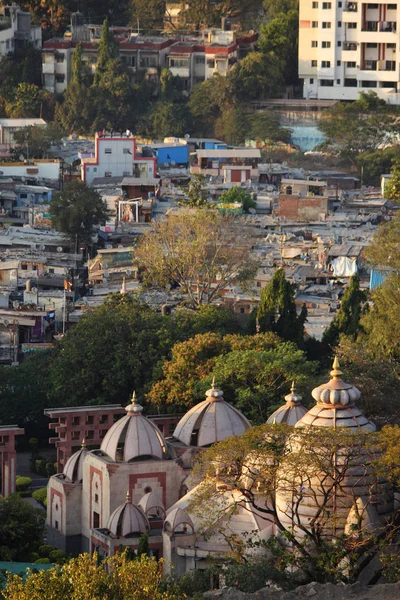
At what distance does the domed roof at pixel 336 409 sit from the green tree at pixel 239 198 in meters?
32.8

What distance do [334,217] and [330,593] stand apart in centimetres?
3661

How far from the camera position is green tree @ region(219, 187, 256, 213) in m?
68.9

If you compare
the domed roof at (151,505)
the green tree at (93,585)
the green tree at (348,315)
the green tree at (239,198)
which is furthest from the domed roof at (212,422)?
the green tree at (239,198)

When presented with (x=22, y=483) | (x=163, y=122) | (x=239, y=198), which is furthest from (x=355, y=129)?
(x=22, y=483)

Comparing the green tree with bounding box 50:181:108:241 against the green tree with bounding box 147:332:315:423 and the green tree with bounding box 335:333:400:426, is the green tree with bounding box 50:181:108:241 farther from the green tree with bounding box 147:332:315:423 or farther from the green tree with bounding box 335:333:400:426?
the green tree with bounding box 335:333:400:426

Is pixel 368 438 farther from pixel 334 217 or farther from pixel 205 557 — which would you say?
pixel 334 217

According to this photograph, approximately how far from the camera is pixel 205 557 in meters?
36.1

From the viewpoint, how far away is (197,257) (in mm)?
55188

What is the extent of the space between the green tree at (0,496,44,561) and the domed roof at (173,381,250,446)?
3.08 meters

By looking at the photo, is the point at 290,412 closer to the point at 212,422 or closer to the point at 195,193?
the point at 212,422

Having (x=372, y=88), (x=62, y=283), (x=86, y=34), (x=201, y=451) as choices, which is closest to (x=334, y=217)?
(x=62, y=283)

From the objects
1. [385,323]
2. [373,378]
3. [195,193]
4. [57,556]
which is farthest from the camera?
[195,193]

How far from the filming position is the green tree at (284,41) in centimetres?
8769

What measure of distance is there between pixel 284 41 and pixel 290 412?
1954 inches
